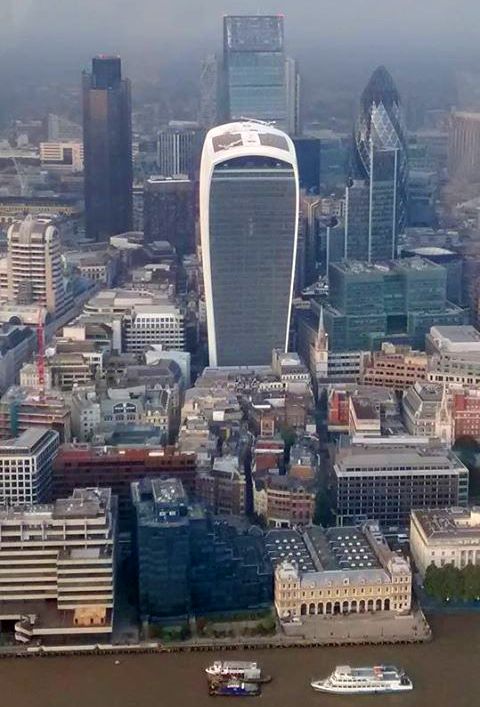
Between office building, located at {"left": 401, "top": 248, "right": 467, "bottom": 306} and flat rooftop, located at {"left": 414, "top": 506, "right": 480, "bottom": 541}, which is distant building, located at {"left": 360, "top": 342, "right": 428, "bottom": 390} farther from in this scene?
flat rooftop, located at {"left": 414, "top": 506, "right": 480, "bottom": 541}

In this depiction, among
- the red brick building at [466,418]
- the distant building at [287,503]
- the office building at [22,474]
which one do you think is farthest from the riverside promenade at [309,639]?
the red brick building at [466,418]

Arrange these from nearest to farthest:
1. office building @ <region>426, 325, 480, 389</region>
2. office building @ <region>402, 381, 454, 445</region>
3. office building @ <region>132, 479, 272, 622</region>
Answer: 1. office building @ <region>132, 479, 272, 622</region>
2. office building @ <region>402, 381, 454, 445</region>
3. office building @ <region>426, 325, 480, 389</region>

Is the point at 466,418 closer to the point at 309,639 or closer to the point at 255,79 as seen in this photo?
the point at 309,639

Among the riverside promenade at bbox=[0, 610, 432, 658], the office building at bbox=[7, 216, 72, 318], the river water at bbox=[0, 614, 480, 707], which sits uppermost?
the office building at bbox=[7, 216, 72, 318]

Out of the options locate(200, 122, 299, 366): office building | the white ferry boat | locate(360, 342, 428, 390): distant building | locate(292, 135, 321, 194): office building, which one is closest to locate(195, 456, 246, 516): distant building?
the white ferry boat

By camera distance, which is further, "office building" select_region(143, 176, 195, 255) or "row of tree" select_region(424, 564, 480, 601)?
"office building" select_region(143, 176, 195, 255)

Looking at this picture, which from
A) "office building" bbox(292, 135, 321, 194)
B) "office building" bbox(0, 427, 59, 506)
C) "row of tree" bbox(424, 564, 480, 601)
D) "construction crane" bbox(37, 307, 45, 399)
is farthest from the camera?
"office building" bbox(292, 135, 321, 194)

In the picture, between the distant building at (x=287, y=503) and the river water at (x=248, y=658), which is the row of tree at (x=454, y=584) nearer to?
the river water at (x=248, y=658)
